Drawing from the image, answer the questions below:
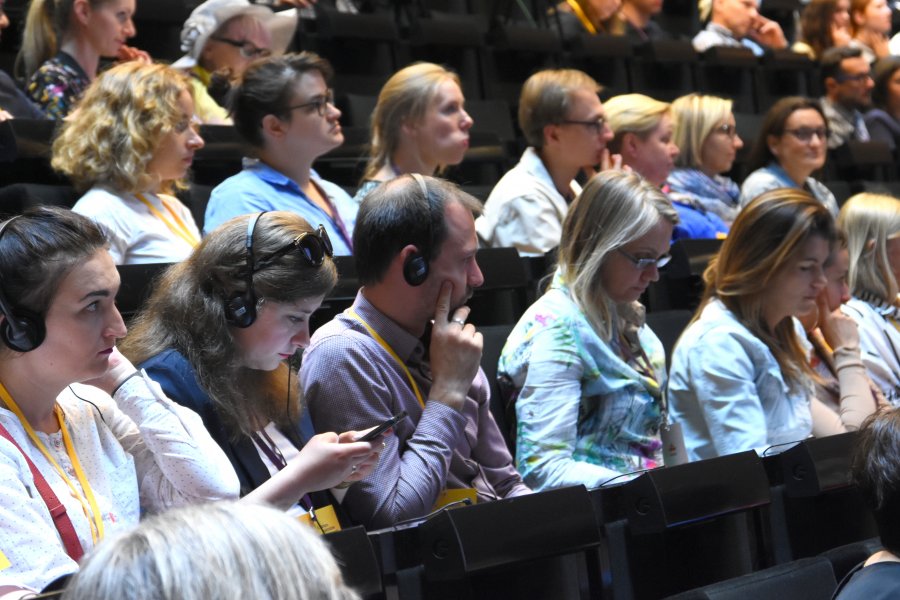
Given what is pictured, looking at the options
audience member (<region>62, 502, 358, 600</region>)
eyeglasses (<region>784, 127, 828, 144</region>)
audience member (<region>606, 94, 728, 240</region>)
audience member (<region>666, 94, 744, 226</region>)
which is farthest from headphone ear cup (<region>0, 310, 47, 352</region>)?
eyeglasses (<region>784, 127, 828, 144</region>)

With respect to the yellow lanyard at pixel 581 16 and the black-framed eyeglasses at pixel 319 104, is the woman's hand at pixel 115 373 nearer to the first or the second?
the black-framed eyeglasses at pixel 319 104

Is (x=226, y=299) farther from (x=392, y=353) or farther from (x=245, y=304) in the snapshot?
(x=392, y=353)

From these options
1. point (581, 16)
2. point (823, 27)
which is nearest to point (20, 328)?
point (581, 16)

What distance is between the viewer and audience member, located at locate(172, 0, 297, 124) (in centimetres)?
355

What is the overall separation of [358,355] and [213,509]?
3.84ft

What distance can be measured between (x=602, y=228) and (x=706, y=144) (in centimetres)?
182

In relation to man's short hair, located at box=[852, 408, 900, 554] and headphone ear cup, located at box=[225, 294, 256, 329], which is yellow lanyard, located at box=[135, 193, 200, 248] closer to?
→ headphone ear cup, located at box=[225, 294, 256, 329]

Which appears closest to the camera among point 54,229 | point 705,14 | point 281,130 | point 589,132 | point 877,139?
point 54,229

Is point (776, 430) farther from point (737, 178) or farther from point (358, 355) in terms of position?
point (737, 178)

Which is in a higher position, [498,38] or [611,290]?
[498,38]

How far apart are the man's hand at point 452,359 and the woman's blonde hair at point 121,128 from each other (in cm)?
100

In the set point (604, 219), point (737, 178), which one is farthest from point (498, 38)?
point (604, 219)

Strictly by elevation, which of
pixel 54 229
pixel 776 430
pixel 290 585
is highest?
pixel 54 229

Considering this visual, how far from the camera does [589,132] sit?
137 inches
